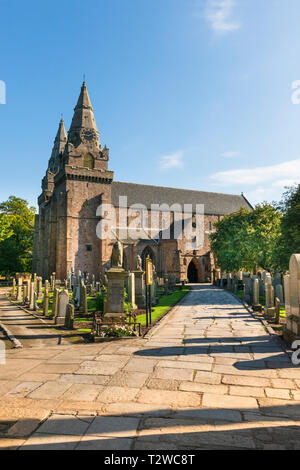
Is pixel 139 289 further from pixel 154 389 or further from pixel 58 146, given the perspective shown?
pixel 58 146

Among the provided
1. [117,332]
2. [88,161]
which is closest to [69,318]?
[117,332]

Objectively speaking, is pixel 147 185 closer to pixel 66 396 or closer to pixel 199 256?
pixel 199 256

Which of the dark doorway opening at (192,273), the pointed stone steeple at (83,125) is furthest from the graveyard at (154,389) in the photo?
the dark doorway opening at (192,273)

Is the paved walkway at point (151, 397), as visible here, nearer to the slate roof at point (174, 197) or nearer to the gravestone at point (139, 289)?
the gravestone at point (139, 289)

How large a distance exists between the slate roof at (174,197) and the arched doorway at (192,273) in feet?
34.5

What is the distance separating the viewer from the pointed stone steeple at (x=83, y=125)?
38.4m

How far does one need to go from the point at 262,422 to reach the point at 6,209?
51922 millimetres

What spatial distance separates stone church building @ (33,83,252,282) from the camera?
3528 centimetres

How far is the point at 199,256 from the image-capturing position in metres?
42.1

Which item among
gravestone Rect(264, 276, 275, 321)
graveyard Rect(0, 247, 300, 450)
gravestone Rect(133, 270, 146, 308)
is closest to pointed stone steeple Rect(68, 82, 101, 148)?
gravestone Rect(133, 270, 146, 308)

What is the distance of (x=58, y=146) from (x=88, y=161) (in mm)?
11854

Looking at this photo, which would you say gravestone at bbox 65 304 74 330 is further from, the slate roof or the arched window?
the slate roof

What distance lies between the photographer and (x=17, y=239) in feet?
150
